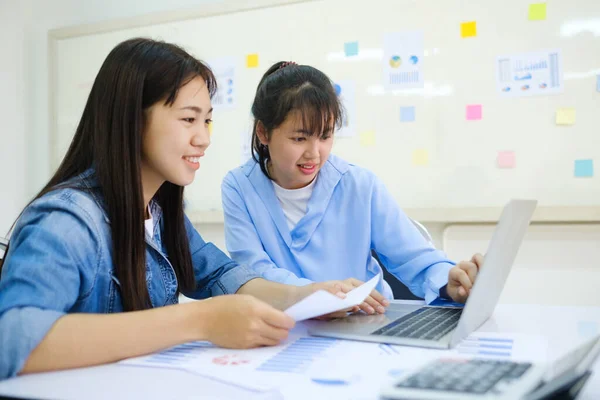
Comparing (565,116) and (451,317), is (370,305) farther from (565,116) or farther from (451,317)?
(565,116)

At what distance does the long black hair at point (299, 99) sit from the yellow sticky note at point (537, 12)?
1.10m

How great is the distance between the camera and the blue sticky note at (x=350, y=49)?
8.07ft

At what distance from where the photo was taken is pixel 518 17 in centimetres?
220

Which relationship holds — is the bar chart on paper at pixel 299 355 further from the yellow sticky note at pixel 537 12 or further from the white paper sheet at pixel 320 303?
the yellow sticky note at pixel 537 12

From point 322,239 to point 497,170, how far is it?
1010mm

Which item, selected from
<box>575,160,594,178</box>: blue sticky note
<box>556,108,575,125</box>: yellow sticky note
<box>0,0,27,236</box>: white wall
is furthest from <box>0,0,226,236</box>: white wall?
<box>575,160,594,178</box>: blue sticky note

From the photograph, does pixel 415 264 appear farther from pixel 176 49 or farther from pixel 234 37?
pixel 234 37

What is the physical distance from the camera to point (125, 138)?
0.96 metres

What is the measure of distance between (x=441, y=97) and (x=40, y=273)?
187cm

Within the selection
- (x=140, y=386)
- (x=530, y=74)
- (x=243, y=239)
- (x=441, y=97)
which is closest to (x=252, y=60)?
(x=441, y=97)

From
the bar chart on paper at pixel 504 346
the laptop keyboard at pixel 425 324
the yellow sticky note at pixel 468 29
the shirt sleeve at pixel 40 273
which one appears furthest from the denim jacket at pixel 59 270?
the yellow sticky note at pixel 468 29

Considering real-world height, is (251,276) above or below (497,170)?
below

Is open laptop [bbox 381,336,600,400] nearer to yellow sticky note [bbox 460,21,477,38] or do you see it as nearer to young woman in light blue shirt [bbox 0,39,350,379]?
young woman in light blue shirt [bbox 0,39,350,379]

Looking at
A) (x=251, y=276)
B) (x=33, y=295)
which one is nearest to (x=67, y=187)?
(x=33, y=295)
